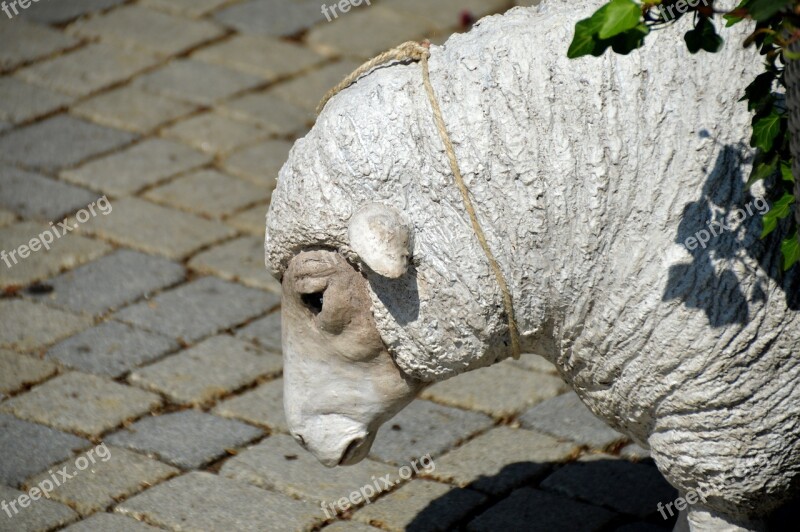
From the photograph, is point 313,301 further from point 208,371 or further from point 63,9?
point 63,9

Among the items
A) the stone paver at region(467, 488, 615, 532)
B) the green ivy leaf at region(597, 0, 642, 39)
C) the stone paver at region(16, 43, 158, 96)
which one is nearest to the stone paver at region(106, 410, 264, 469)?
the stone paver at region(467, 488, 615, 532)

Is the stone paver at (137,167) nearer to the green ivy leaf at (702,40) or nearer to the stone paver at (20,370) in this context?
the stone paver at (20,370)

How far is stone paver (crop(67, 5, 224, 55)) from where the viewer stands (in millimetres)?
6736

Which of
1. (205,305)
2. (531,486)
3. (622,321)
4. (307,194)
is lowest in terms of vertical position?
(531,486)

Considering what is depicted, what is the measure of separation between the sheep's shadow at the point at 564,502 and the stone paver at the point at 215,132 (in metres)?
2.78

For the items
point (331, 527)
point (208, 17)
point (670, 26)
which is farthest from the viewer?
point (208, 17)

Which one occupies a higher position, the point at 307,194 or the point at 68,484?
the point at 307,194

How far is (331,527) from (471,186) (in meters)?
1.58

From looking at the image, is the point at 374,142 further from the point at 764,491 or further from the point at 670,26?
the point at 764,491

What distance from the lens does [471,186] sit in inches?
96.3

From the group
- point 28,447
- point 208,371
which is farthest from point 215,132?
point 28,447

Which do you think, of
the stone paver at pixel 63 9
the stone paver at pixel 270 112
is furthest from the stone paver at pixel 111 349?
the stone paver at pixel 63 9

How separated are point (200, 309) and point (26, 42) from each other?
2850mm

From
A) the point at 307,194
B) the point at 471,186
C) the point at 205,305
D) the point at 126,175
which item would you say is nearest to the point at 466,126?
the point at 471,186
